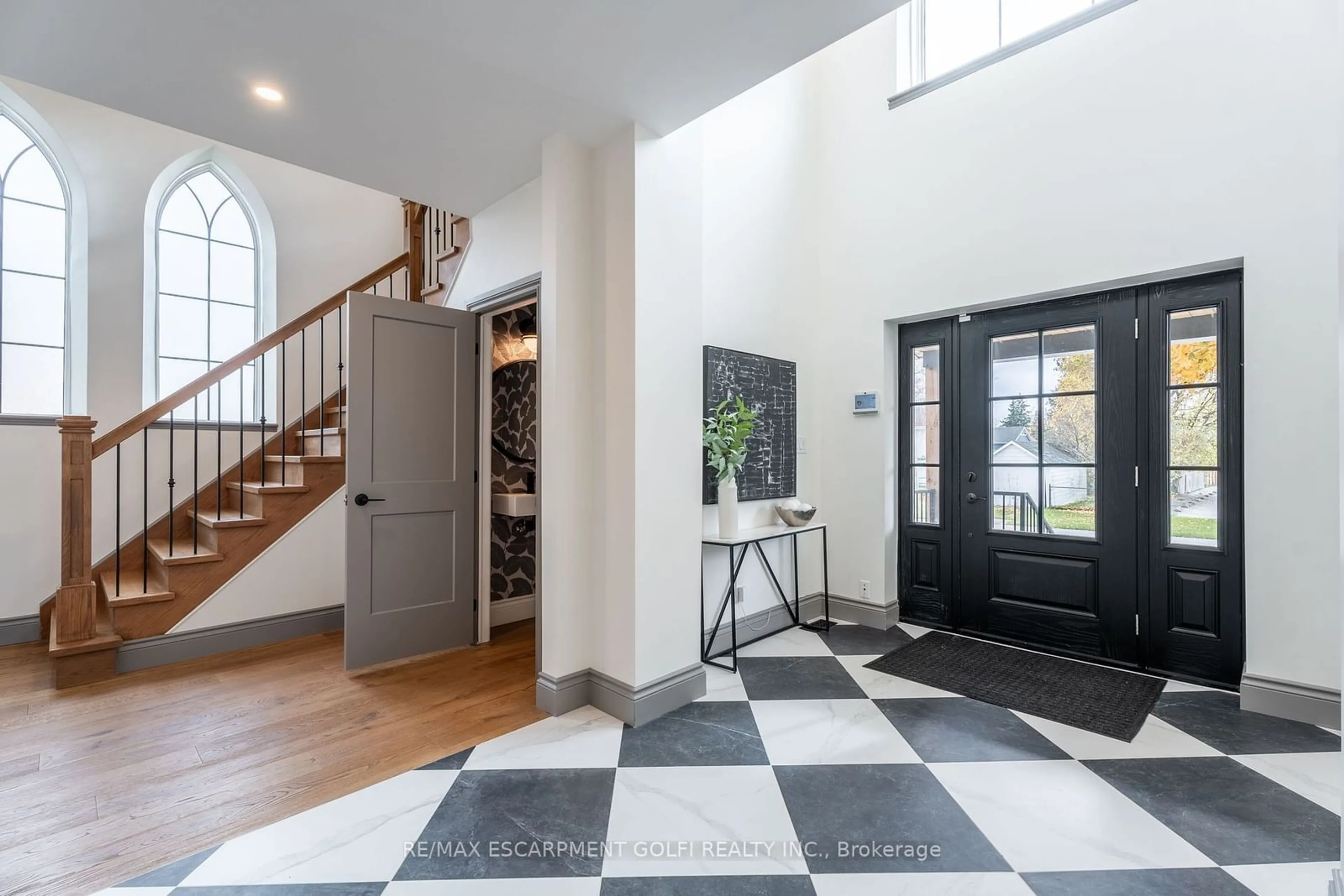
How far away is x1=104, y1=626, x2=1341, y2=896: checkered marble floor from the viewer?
169 centimetres

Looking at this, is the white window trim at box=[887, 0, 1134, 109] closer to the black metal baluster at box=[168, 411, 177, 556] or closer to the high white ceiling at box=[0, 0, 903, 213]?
the high white ceiling at box=[0, 0, 903, 213]

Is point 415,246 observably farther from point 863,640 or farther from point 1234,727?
point 1234,727

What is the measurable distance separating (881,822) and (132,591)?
3.95 m

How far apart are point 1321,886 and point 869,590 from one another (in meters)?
2.49

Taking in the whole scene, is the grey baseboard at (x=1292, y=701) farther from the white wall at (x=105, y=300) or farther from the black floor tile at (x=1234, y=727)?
the white wall at (x=105, y=300)

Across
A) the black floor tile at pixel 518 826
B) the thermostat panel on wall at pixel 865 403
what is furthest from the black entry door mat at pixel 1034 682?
the black floor tile at pixel 518 826

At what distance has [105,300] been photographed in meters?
3.96

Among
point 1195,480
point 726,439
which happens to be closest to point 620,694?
point 726,439

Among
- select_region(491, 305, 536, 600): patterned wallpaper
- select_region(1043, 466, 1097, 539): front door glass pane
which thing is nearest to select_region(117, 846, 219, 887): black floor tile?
select_region(491, 305, 536, 600): patterned wallpaper

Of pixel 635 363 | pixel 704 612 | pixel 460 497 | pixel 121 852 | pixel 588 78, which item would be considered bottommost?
pixel 121 852

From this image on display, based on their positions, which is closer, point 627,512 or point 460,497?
point 627,512

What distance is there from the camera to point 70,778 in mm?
2205

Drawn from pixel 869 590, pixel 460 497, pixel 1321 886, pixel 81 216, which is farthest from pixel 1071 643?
pixel 81 216

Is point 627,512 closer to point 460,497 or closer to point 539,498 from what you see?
point 539,498
